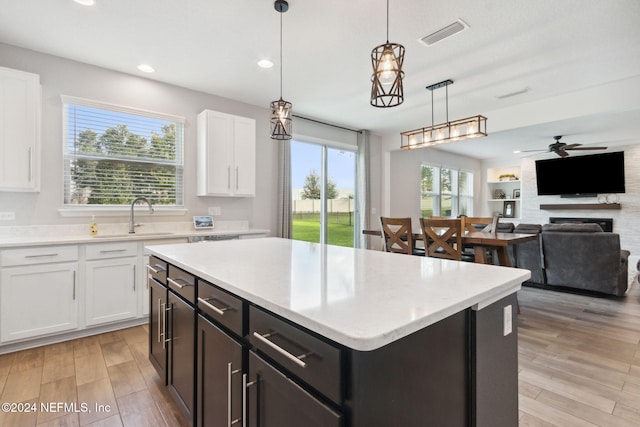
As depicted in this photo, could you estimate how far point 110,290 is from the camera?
3.00 metres

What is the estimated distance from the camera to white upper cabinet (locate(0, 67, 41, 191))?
2758mm

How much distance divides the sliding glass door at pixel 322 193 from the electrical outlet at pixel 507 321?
13.5 ft

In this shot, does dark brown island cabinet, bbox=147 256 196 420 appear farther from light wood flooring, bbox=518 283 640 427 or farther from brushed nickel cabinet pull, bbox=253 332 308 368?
light wood flooring, bbox=518 283 640 427

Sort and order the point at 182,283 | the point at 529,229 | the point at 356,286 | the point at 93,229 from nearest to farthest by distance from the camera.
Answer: the point at 356,286, the point at 182,283, the point at 93,229, the point at 529,229

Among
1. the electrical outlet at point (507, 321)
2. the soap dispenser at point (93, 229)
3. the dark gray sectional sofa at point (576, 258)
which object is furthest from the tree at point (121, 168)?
the dark gray sectional sofa at point (576, 258)

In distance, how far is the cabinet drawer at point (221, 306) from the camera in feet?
3.68

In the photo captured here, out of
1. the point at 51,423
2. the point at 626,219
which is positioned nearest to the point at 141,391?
the point at 51,423

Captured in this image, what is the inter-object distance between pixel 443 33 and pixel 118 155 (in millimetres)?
3651

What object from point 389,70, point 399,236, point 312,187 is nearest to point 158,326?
point 389,70

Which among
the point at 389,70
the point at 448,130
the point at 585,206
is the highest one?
the point at 448,130

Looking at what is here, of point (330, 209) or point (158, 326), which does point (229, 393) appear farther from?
point (330, 209)

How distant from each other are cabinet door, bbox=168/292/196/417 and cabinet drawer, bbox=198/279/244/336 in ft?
0.57

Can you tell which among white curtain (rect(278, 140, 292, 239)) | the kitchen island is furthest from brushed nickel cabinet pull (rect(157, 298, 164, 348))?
white curtain (rect(278, 140, 292, 239))

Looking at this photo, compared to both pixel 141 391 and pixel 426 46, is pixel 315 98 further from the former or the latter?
pixel 141 391
